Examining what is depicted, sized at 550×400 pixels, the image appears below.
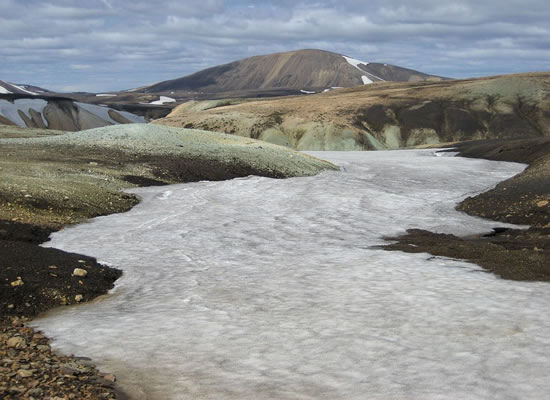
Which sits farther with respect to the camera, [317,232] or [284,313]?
[317,232]

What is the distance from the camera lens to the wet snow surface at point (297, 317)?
32.6ft

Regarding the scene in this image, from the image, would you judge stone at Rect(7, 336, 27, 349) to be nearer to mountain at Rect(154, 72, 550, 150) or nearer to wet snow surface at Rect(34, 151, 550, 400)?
wet snow surface at Rect(34, 151, 550, 400)

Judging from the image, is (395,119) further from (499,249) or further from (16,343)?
(16,343)

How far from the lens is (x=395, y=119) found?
13625 cm

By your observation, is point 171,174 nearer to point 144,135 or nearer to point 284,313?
point 144,135

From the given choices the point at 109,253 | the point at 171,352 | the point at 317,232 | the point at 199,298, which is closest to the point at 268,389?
the point at 171,352

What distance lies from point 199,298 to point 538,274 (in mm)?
8879

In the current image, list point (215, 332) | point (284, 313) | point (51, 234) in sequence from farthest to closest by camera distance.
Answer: point (51, 234) < point (284, 313) < point (215, 332)

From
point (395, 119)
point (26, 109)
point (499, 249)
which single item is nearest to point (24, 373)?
point (499, 249)

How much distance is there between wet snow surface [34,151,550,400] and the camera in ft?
32.6

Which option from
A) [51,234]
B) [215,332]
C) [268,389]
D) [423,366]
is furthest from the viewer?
[51,234]

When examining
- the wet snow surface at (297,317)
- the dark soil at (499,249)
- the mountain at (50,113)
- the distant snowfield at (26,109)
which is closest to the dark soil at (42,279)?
the wet snow surface at (297,317)

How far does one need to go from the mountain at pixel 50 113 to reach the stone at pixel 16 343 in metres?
122

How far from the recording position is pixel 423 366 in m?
10.4
